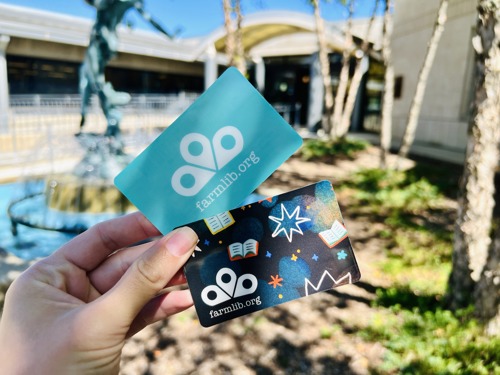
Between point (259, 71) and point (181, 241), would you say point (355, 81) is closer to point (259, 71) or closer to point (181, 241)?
point (259, 71)

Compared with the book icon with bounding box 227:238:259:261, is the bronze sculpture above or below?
above

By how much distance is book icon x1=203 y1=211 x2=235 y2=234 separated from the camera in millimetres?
1436

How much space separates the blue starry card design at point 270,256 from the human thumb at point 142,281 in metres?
0.14

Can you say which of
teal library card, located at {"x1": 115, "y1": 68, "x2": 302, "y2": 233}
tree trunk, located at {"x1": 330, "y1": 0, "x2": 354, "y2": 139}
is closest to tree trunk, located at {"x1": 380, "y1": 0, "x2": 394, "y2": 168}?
tree trunk, located at {"x1": 330, "y1": 0, "x2": 354, "y2": 139}

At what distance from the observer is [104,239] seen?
5.87ft

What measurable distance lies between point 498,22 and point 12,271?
16.2 feet

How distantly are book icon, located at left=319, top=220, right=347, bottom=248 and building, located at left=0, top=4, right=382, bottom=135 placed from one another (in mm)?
13565

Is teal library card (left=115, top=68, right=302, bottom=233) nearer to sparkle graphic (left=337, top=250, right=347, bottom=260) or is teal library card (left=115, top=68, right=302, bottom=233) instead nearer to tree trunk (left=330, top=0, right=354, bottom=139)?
sparkle graphic (left=337, top=250, right=347, bottom=260)

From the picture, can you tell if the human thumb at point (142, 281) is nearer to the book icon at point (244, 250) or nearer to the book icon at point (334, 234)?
the book icon at point (244, 250)

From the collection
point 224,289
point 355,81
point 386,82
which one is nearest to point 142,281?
point 224,289

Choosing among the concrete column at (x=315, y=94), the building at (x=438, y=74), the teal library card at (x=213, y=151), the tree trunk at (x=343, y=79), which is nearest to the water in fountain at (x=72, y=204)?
the teal library card at (x=213, y=151)

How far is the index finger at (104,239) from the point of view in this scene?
173 cm

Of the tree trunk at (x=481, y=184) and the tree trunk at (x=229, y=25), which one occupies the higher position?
the tree trunk at (x=229, y=25)

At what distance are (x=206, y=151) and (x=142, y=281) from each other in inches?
20.4
